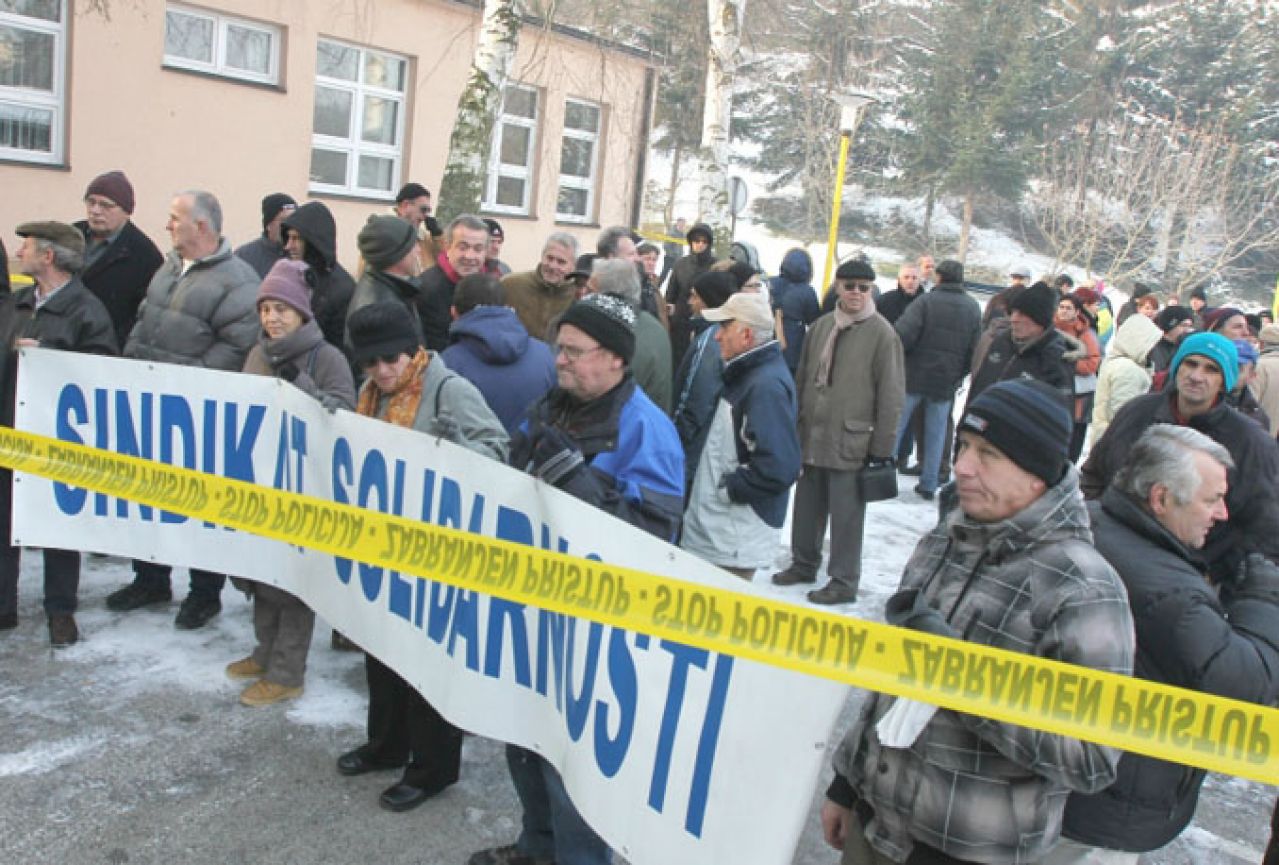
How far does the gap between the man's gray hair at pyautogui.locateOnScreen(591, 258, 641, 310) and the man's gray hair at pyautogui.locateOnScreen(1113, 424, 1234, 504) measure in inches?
124

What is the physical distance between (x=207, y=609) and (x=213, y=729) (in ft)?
3.71

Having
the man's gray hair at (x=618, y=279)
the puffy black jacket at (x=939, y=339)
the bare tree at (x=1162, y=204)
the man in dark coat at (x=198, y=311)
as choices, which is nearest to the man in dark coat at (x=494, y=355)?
the man's gray hair at (x=618, y=279)

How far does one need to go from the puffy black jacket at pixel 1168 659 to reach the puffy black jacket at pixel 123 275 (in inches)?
207

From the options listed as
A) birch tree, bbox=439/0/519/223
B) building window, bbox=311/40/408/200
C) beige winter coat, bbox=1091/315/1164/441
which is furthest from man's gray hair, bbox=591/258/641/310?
building window, bbox=311/40/408/200

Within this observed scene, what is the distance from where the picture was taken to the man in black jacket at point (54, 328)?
5062 mm

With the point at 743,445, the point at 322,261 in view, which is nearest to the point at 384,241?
the point at 322,261

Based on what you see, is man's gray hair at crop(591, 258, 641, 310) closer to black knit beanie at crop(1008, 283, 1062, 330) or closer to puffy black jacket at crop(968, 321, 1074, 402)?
puffy black jacket at crop(968, 321, 1074, 402)

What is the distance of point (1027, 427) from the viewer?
7.90ft

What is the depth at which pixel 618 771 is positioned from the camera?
2.71 meters

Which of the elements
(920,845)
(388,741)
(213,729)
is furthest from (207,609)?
(920,845)

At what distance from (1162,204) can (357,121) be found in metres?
28.1

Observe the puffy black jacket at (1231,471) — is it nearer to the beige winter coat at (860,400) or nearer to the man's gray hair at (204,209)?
the beige winter coat at (860,400)

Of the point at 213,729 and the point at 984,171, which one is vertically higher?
the point at 984,171

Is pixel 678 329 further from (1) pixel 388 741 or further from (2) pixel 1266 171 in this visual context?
(2) pixel 1266 171
